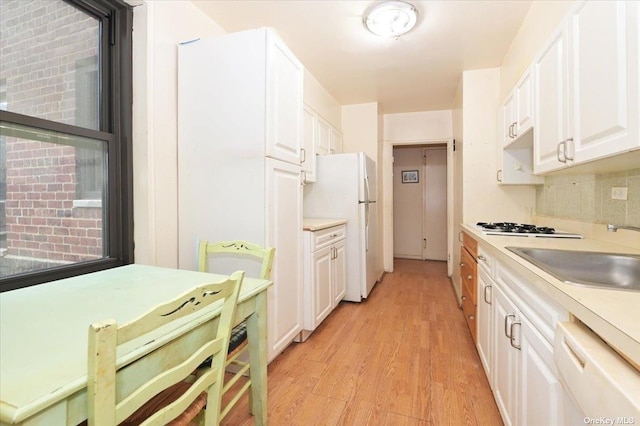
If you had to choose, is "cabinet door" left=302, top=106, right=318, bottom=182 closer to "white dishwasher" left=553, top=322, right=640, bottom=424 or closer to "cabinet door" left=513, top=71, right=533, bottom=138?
"cabinet door" left=513, top=71, right=533, bottom=138

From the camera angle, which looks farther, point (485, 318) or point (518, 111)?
point (518, 111)

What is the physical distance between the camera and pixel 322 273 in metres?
2.56

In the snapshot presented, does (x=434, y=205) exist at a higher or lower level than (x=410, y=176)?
lower

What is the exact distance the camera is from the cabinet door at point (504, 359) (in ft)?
3.94

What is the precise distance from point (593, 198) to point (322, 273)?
1884 millimetres

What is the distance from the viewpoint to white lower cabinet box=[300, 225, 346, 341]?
2.34 m

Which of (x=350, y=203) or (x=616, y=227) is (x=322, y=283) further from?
(x=616, y=227)

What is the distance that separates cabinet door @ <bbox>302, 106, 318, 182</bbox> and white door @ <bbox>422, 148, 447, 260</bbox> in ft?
9.86

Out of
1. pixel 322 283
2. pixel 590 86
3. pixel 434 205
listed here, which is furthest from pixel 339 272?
pixel 434 205

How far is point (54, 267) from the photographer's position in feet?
4.59

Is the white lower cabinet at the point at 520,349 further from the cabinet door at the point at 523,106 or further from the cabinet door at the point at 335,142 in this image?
the cabinet door at the point at 335,142

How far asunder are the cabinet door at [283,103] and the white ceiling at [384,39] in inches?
20.1

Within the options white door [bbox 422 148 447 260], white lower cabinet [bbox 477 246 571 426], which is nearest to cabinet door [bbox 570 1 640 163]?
white lower cabinet [bbox 477 246 571 426]

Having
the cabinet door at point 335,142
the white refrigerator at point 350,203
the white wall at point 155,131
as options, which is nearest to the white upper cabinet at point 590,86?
the white refrigerator at point 350,203
